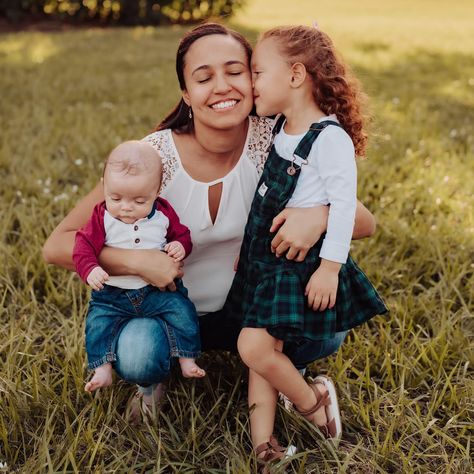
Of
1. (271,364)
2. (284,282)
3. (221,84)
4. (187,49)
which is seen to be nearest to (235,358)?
(271,364)

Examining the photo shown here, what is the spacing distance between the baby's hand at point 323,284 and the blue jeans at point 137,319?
0.39 meters

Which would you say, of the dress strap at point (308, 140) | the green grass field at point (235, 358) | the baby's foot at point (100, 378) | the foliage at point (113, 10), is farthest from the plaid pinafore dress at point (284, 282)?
the foliage at point (113, 10)

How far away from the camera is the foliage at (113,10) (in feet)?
38.8

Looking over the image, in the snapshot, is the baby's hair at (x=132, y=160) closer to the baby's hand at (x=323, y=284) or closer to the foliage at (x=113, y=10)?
the baby's hand at (x=323, y=284)

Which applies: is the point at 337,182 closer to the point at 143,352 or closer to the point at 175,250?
the point at 175,250

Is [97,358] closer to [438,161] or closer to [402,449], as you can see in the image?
[402,449]

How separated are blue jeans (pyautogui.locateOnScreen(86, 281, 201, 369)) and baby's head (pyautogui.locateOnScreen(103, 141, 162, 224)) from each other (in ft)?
0.81

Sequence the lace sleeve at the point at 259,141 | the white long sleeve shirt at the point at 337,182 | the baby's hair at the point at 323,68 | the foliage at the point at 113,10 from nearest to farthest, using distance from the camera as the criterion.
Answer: the white long sleeve shirt at the point at 337,182 < the baby's hair at the point at 323,68 < the lace sleeve at the point at 259,141 < the foliage at the point at 113,10

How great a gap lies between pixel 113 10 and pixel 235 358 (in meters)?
11.1

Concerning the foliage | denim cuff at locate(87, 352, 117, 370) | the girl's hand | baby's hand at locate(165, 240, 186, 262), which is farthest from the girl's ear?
the foliage

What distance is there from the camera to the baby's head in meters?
1.87

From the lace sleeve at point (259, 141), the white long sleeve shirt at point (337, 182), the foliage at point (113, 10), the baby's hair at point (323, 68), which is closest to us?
the white long sleeve shirt at point (337, 182)

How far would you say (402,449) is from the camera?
1940 mm

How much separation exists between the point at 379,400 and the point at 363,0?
19.2 meters
